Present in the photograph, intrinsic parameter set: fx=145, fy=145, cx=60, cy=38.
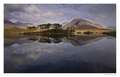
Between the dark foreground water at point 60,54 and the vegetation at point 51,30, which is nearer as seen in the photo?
the dark foreground water at point 60,54

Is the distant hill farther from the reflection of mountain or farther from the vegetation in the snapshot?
the reflection of mountain

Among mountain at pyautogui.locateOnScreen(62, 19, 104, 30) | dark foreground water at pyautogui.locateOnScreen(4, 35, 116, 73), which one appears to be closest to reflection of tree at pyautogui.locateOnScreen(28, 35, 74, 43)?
dark foreground water at pyautogui.locateOnScreen(4, 35, 116, 73)

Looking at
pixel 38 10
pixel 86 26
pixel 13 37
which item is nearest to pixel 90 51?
pixel 86 26

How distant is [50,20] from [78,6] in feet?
1.72

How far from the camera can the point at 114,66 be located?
237 cm

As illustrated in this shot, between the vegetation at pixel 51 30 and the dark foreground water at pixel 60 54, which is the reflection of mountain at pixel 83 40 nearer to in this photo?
the dark foreground water at pixel 60 54

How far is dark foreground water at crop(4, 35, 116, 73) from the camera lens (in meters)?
2.34

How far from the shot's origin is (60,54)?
242 centimetres

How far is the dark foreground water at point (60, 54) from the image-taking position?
7.68 feet

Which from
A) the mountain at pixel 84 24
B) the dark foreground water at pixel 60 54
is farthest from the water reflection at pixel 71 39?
the mountain at pixel 84 24

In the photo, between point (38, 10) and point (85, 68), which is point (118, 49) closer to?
point (85, 68)

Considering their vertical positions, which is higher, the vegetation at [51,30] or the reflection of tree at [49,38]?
the vegetation at [51,30]

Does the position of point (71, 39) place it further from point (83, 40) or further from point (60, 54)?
point (60, 54)

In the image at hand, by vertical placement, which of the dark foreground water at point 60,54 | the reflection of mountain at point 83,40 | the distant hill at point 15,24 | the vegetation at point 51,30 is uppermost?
the distant hill at point 15,24
